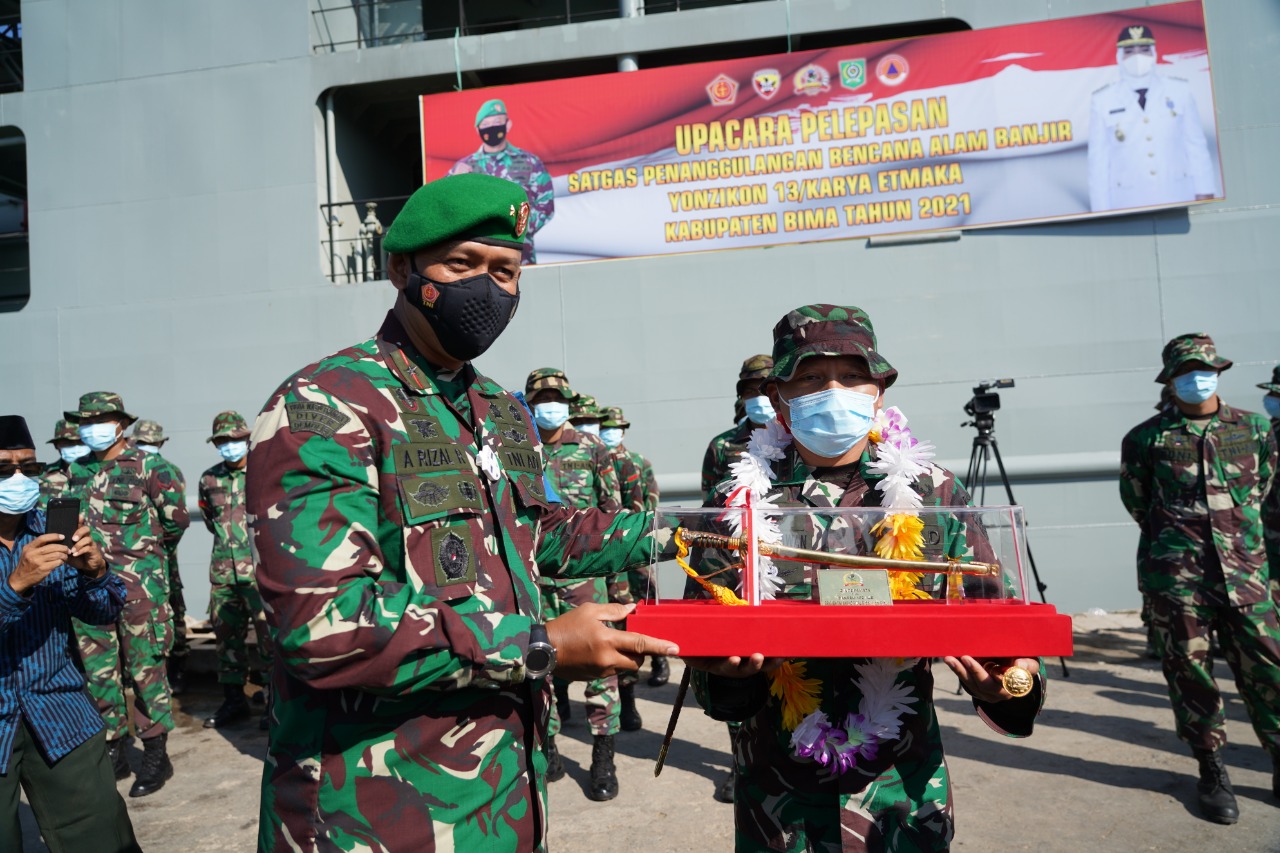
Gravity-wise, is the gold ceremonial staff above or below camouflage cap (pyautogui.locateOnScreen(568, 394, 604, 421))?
below

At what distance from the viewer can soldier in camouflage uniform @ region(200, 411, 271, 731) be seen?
22.0 feet

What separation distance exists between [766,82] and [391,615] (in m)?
8.32

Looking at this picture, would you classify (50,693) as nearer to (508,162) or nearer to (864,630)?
(864,630)

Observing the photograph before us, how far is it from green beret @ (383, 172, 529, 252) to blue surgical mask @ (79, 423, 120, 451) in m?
5.39

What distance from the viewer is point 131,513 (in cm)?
596

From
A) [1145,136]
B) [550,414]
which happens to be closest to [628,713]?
[550,414]

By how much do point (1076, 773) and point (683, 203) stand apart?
6184mm

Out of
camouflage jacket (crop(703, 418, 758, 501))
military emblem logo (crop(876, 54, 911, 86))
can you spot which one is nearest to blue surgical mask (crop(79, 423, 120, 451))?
camouflage jacket (crop(703, 418, 758, 501))

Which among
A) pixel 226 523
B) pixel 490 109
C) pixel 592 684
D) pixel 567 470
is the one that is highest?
pixel 490 109

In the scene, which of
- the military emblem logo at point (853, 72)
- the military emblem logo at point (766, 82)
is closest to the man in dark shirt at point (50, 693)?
the military emblem logo at point (766, 82)

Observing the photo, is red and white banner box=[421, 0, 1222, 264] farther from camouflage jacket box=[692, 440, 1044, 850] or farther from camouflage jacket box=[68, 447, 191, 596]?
camouflage jacket box=[692, 440, 1044, 850]

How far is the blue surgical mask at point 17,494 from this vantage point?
3.34m

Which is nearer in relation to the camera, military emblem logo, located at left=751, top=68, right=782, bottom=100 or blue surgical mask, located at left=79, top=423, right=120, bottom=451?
blue surgical mask, located at left=79, top=423, right=120, bottom=451

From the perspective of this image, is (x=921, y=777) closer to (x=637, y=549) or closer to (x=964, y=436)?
(x=637, y=549)
